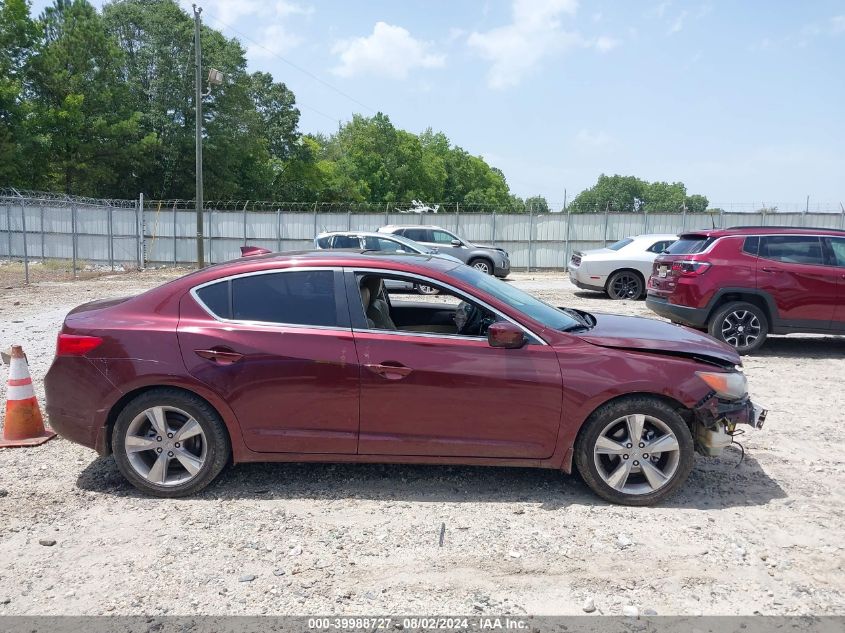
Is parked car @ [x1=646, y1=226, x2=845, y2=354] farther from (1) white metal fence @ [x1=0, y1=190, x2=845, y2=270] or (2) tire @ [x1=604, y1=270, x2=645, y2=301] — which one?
(1) white metal fence @ [x1=0, y1=190, x2=845, y2=270]

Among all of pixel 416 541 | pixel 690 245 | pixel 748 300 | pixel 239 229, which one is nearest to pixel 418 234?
pixel 239 229

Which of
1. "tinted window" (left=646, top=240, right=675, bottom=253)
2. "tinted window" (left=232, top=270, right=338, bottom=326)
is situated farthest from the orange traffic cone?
"tinted window" (left=646, top=240, right=675, bottom=253)

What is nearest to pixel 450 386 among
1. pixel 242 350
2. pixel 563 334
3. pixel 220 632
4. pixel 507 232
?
pixel 563 334

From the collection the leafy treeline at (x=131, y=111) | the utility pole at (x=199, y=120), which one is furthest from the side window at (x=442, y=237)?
the leafy treeline at (x=131, y=111)

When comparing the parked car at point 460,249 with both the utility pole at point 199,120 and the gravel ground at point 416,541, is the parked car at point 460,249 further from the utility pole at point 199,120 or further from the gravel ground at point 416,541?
the gravel ground at point 416,541

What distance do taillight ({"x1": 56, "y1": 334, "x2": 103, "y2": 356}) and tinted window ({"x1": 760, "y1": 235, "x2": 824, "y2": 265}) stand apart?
8140 millimetres

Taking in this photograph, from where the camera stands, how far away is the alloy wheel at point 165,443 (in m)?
4.12

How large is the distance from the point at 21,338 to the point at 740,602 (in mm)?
9780

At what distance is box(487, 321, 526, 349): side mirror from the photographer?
3.97m

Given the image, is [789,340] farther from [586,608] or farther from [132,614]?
[132,614]

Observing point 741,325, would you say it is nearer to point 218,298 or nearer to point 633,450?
point 633,450

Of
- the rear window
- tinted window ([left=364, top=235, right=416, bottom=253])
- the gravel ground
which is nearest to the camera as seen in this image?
the gravel ground

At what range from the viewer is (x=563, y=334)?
163 inches

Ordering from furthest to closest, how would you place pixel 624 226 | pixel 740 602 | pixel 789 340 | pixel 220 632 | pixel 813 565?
pixel 624 226
pixel 789 340
pixel 813 565
pixel 740 602
pixel 220 632
